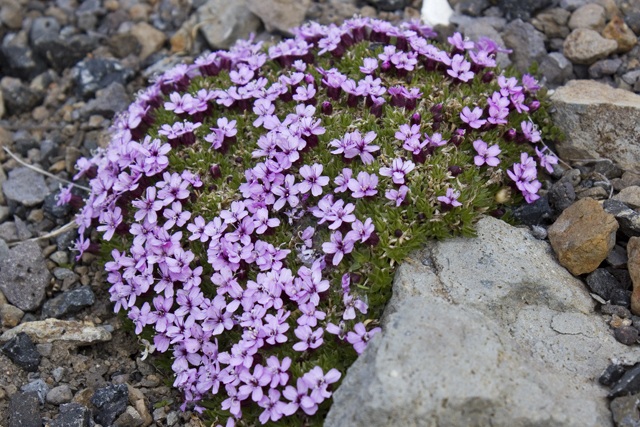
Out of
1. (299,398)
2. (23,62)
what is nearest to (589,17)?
(299,398)

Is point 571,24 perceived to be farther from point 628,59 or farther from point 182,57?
point 182,57

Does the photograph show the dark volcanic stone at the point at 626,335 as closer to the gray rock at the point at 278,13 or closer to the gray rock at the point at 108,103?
the gray rock at the point at 278,13

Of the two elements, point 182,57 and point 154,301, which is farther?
point 182,57

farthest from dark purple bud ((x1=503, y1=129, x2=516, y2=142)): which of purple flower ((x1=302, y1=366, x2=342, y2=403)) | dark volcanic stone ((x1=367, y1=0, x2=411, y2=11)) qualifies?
dark volcanic stone ((x1=367, y1=0, x2=411, y2=11))

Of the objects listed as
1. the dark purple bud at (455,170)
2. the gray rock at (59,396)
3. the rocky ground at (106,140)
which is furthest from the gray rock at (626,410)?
the gray rock at (59,396)

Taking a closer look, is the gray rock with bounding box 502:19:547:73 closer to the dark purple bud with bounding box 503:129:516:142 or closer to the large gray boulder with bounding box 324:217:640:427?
the dark purple bud with bounding box 503:129:516:142

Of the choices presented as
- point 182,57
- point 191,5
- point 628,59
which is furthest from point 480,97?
point 191,5

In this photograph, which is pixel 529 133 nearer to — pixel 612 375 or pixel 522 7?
pixel 612 375
